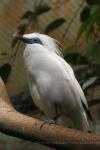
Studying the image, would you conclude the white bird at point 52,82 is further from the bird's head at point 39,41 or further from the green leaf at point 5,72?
the green leaf at point 5,72

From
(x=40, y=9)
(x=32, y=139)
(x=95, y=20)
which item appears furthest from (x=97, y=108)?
(x=95, y=20)

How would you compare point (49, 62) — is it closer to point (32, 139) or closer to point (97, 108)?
point (32, 139)

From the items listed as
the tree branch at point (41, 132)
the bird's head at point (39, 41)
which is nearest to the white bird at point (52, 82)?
the bird's head at point (39, 41)

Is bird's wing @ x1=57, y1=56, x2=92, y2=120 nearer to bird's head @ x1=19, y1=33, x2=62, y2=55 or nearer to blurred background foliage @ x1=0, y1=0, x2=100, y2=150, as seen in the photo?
bird's head @ x1=19, y1=33, x2=62, y2=55

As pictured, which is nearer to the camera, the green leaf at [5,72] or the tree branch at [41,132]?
the tree branch at [41,132]

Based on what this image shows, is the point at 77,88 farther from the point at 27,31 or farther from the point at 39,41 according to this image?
the point at 27,31

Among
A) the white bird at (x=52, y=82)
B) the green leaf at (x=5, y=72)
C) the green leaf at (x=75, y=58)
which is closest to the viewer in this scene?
the white bird at (x=52, y=82)

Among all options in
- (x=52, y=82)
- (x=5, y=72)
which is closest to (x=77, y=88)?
(x=52, y=82)

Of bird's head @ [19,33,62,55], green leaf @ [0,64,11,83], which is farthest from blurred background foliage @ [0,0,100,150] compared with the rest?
bird's head @ [19,33,62,55]
